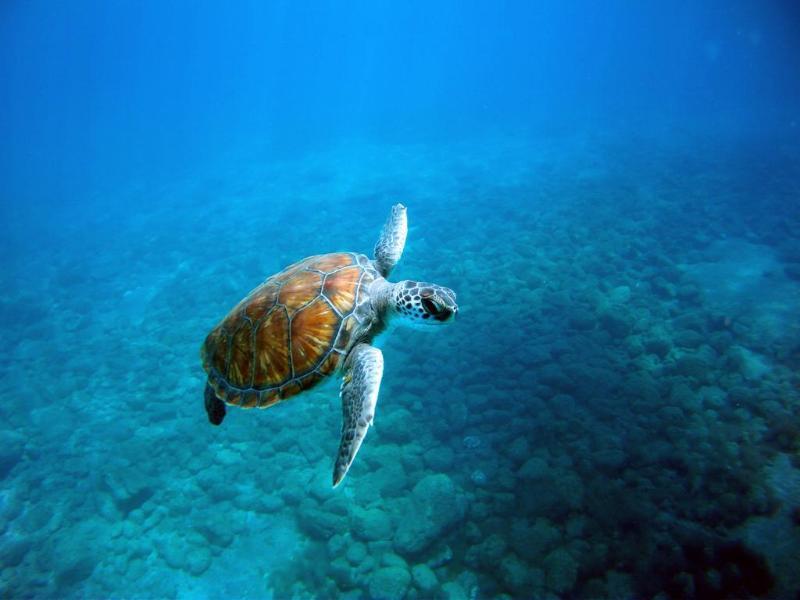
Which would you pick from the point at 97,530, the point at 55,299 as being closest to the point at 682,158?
the point at 97,530

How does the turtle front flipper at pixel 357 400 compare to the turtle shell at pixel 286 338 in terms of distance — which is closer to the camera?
the turtle front flipper at pixel 357 400

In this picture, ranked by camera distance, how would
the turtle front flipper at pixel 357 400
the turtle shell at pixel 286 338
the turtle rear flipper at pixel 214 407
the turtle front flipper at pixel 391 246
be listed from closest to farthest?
the turtle front flipper at pixel 357 400 < the turtle shell at pixel 286 338 < the turtle rear flipper at pixel 214 407 < the turtle front flipper at pixel 391 246

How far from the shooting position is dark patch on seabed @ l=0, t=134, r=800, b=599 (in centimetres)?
449

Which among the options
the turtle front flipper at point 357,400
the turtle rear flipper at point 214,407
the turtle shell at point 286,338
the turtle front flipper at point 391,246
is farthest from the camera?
the turtle front flipper at point 391,246

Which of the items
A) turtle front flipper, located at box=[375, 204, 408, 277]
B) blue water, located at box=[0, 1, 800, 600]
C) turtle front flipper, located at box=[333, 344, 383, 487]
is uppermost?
turtle front flipper, located at box=[375, 204, 408, 277]

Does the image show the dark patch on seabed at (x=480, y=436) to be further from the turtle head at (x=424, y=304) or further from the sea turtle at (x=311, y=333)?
the turtle head at (x=424, y=304)

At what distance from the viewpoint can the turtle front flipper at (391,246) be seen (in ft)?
16.9

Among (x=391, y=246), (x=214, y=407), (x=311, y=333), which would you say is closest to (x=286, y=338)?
(x=311, y=333)

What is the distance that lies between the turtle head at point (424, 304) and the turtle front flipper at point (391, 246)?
1.20m

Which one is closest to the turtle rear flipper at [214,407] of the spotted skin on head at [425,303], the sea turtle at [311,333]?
the sea turtle at [311,333]

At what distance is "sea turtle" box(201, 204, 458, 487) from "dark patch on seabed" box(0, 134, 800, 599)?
2704 mm

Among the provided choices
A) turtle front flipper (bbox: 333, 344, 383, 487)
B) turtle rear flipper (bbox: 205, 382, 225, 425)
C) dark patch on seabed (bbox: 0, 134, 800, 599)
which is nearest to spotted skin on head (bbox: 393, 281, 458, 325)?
turtle front flipper (bbox: 333, 344, 383, 487)

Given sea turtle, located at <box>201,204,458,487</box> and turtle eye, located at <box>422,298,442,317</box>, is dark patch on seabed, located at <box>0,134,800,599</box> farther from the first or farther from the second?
turtle eye, located at <box>422,298,442,317</box>

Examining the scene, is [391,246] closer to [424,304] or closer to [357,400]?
[424,304]
